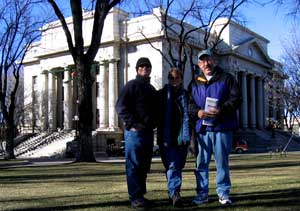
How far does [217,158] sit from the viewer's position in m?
6.98

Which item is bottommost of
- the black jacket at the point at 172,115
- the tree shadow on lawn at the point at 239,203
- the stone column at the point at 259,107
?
the tree shadow on lawn at the point at 239,203

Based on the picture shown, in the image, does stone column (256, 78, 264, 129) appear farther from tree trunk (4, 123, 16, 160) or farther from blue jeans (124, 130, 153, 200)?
blue jeans (124, 130, 153, 200)

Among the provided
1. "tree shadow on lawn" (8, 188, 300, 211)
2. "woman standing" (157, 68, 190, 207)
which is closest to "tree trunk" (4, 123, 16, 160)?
"tree shadow on lawn" (8, 188, 300, 211)

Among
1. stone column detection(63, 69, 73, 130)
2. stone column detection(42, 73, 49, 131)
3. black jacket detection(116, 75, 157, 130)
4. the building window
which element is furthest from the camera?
the building window

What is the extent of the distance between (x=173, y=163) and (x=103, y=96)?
5458 centimetres

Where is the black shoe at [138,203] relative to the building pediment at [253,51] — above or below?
below

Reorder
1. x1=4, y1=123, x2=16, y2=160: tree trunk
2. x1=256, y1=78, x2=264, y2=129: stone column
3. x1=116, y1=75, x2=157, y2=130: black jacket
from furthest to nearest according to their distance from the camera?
1. x1=256, y1=78, x2=264, y2=129: stone column
2. x1=4, y1=123, x2=16, y2=160: tree trunk
3. x1=116, y1=75, x2=157, y2=130: black jacket

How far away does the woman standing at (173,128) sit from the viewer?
275 inches

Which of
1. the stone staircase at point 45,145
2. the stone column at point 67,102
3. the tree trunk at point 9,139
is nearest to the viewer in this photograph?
the tree trunk at point 9,139

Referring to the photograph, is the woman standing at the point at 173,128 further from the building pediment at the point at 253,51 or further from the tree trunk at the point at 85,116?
the building pediment at the point at 253,51

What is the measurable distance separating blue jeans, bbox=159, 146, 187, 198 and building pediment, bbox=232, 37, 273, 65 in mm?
64124

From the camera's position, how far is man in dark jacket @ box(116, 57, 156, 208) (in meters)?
6.91

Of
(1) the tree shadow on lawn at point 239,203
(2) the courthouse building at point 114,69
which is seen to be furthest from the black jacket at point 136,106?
(2) the courthouse building at point 114,69

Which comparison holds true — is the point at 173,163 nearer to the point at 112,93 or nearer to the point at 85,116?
the point at 85,116
